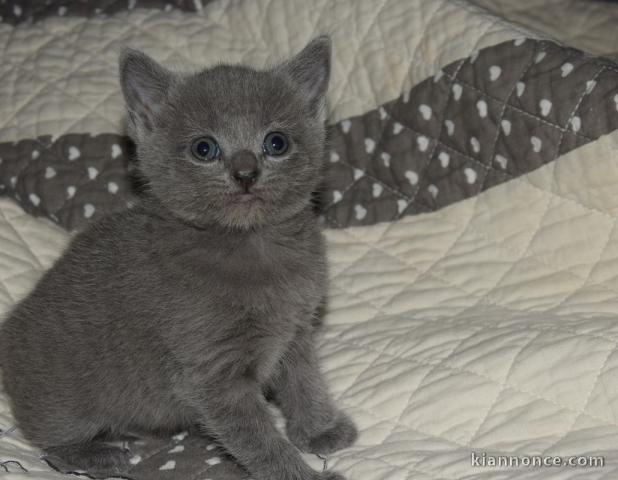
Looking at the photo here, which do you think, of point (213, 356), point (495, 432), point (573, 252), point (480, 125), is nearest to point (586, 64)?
point (480, 125)

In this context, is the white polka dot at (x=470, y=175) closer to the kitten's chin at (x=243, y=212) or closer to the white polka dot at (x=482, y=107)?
the white polka dot at (x=482, y=107)

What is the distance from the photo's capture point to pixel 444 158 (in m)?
2.59

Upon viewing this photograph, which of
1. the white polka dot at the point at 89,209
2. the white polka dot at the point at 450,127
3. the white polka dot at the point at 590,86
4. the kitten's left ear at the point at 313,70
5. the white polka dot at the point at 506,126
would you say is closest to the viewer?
the kitten's left ear at the point at 313,70

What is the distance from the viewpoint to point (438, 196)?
260 centimetres

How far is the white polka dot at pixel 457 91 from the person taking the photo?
2.55 meters

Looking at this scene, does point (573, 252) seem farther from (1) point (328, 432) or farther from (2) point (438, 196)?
(1) point (328, 432)

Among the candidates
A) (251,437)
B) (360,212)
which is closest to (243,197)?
(251,437)

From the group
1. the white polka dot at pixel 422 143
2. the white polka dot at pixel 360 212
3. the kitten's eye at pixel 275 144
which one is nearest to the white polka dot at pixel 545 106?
the white polka dot at pixel 422 143

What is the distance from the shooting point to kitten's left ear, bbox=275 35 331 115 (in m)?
2.15

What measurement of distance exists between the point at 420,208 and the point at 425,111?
10.4 inches

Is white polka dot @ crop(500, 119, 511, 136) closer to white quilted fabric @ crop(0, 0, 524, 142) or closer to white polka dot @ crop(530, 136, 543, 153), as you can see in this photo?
white polka dot @ crop(530, 136, 543, 153)

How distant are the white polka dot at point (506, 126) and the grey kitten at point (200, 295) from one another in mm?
549

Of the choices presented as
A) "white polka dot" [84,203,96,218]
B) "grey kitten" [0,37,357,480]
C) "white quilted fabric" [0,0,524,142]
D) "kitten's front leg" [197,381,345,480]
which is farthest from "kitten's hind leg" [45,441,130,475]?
"white quilted fabric" [0,0,524,142]

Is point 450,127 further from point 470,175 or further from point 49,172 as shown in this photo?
point 49,172
